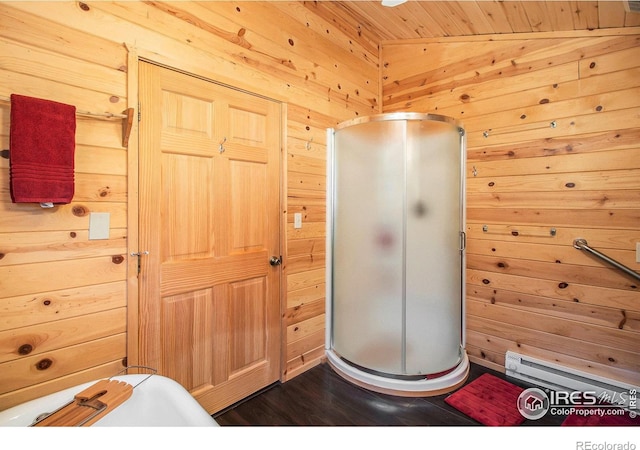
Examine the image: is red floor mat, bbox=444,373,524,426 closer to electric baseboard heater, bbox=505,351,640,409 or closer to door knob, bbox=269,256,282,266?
electric baseboard heater, bbox=505,351,640,409

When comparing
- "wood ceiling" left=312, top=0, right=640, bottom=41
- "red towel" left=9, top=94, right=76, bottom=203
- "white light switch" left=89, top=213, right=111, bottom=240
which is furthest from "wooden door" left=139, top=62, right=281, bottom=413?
"wood ceiling" left=312, top=0, right=640, bottom=41

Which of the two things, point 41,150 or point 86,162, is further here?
point 86,162

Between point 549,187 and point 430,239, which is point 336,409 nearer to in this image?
point 430,239

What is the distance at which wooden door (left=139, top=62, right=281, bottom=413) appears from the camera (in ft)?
5.27

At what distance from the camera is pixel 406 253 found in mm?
2084

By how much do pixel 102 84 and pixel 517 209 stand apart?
2597 millimetres

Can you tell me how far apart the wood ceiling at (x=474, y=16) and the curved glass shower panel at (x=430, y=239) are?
0.82 metres

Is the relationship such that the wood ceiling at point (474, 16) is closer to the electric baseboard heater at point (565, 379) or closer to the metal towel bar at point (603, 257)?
the metal towel bar at point (603, 257)

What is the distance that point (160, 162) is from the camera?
63.8 inches

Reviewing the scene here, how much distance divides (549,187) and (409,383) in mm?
1613

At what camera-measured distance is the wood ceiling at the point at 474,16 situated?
1879 mm

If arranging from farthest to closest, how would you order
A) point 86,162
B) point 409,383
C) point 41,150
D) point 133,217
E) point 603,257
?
point 409,383, point 603,257, point 133,217, point 86,162, point 41,150

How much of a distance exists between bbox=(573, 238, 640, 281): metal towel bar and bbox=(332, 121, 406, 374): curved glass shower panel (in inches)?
44.3

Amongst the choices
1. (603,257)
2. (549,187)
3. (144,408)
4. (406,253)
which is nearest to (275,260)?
(406,253)
